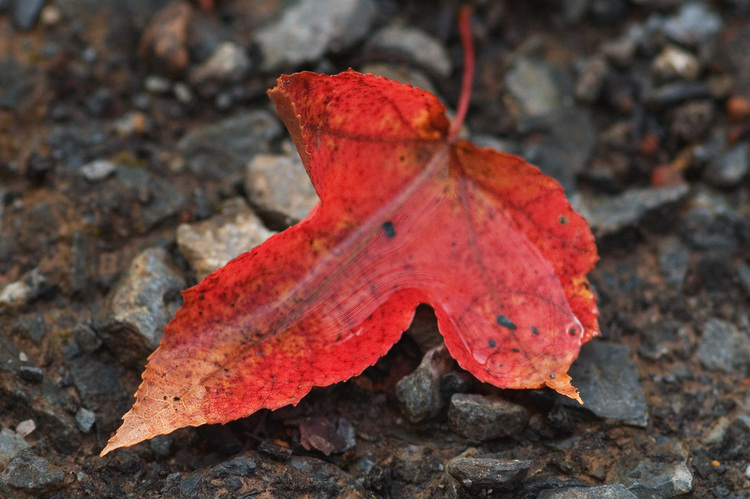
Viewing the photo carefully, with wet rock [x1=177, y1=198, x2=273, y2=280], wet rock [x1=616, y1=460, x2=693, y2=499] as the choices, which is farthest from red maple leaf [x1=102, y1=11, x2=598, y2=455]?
wet rock [x1=177, y1=198, x2=273, y2=280]

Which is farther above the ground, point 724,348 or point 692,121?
point 692,121

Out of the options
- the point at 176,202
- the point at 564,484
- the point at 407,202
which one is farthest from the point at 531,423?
the point at 176,202

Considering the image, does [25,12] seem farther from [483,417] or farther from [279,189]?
[483,417]

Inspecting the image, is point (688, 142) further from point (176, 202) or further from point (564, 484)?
point (176, 202)

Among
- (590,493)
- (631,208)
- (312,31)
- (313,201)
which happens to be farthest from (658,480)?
(312,31)

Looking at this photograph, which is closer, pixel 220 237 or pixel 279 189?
pixel 220 237

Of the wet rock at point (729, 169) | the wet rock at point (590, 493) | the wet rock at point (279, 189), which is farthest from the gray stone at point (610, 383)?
the wet rock at point (279, 189)
